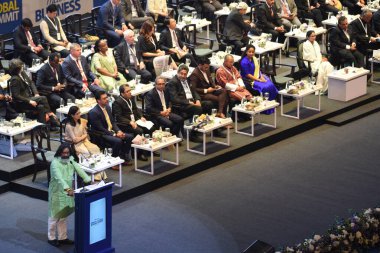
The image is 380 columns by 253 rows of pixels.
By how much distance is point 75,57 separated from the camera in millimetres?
19000

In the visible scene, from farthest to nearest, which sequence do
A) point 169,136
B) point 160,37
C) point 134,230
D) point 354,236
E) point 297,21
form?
point 297,21
point 160,37
point 169,136
point 134,230
point 354,236

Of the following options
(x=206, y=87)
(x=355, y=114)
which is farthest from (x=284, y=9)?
(x=206, y=87)

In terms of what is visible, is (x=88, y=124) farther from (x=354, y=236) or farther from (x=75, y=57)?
(x=354, y=236)

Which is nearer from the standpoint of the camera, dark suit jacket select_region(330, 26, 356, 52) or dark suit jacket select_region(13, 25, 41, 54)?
dark suit jacket select_region(13, 25, 41, 54)

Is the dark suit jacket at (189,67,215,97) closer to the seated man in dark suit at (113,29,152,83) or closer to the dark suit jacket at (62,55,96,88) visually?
the seated man in dark suit at (113,29,152,83)

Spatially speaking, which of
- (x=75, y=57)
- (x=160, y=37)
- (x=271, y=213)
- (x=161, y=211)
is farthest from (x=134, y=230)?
(x=160, y=37)

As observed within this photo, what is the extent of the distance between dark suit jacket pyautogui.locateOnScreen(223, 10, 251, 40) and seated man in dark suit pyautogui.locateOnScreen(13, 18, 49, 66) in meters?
3.57

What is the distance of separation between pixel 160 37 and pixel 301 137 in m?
3.37

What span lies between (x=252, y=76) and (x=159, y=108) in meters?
2.29

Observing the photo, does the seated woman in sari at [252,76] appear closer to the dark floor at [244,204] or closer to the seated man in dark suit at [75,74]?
the dark floor at [244,204]

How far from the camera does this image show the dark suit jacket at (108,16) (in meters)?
21.4

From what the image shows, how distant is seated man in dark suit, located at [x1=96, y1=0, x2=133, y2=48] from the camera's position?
69.9 feet

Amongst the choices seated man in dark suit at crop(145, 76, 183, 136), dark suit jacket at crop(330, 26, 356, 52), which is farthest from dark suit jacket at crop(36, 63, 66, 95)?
dark suit jacket at crop(330, 26, 356, 52)

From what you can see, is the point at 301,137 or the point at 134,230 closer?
the point at 134,230
